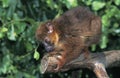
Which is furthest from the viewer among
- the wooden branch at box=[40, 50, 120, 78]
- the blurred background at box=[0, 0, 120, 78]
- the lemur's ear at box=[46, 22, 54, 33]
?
the blurred background at box=[0, 0, 120, 78]

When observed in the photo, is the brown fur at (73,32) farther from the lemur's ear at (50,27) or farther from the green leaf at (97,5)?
the green leaf at (97,5)

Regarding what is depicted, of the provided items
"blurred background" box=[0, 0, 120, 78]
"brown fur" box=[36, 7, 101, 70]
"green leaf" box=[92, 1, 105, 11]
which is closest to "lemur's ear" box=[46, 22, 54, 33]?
"brown fur" box=[36, 7, 101, 70]

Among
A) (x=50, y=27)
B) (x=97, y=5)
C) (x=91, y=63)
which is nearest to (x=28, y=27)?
(x=50, y=27)

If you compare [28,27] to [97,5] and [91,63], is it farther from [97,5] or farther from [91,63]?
[91,63]

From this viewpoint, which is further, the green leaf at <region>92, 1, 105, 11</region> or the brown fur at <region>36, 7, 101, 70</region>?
the green leaf at <region>92, 1, 105, 11</region>

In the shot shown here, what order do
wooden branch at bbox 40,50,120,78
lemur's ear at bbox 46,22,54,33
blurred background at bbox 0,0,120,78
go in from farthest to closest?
blurred background at bbox 0,0,120,78 < lemur's ear at bbox 46,22,54,33 < wooden branch at bbox 40,50,120,78

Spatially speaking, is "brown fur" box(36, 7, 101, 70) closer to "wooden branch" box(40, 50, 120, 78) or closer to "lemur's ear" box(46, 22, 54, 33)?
"lemur's ear" box(46, 22, 54, 33)
